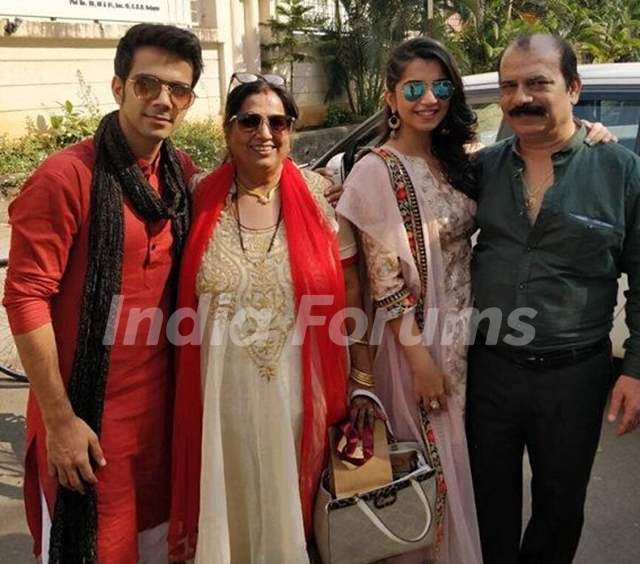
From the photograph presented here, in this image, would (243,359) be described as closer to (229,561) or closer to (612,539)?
(229,561)

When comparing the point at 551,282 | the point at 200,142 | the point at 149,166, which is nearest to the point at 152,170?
the point at 149,166

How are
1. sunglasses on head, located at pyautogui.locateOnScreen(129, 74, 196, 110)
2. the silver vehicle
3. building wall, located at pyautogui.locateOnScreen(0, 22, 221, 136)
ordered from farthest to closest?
building wall, located at pyautogui.locateOnScreen(0, 22, 221, 136) → the silver vehicle → sunglasses on head, located at pyautogui.locateOnScreen(129, 74, 196, 110)

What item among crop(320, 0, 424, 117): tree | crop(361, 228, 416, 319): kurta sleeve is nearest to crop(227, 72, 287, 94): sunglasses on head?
crop(361, 228, 416, 319): kurta sleeve

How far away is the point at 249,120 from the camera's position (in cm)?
193

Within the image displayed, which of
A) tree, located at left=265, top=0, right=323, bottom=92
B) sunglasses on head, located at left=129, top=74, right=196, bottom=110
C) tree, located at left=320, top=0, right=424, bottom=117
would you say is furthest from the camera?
tree, located at left=320, top=0, right=424, bottom=117

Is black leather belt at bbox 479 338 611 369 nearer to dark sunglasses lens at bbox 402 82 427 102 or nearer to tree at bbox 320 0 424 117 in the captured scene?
dark sunglasses lens at bbox 402 82 427 102

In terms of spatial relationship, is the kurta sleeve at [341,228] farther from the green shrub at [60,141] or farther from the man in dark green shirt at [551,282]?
the green shrub at [60,141]

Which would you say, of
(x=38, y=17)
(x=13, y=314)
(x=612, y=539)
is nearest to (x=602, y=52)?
(x=38, y=17)

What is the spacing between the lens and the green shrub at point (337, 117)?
14.8 metres

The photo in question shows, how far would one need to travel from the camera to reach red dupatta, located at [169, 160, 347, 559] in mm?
1926

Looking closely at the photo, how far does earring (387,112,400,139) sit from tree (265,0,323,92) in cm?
1199

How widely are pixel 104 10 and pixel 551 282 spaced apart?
29.9 feet

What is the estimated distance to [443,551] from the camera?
2199 millimetres

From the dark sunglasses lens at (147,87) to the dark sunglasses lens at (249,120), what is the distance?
25cm
